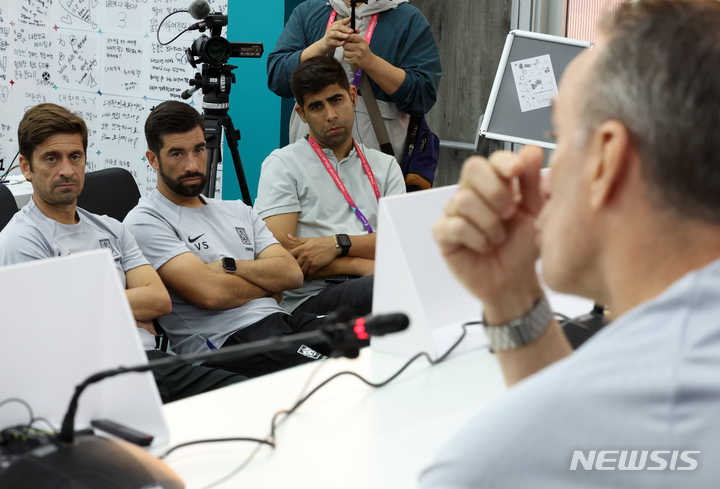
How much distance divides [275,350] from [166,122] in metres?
0.94

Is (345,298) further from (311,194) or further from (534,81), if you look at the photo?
(534,81)

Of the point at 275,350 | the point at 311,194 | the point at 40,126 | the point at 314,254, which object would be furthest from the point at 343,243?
the point at 40,126

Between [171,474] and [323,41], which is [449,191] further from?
[323,41]

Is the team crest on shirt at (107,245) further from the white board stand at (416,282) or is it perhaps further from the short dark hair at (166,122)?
the white board stand at (416,282)

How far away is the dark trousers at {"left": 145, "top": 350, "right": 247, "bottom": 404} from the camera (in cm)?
182

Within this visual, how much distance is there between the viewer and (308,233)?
9.07ft

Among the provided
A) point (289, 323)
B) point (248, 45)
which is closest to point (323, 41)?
point (248, 45)

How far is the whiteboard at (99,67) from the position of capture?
452 centimetres

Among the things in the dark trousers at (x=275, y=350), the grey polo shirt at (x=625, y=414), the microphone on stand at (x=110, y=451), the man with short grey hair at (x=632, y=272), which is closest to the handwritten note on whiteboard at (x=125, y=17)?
the dark trousers at (x=275, y=350)

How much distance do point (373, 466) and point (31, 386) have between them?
490 millimetres

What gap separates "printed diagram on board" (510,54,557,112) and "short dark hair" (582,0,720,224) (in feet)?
8.81

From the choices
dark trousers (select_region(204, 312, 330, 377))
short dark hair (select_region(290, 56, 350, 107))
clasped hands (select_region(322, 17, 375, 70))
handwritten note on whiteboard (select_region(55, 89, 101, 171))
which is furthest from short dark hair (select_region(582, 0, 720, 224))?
handwritten note on whiteboard (select_region(55, 89, 101, 171))

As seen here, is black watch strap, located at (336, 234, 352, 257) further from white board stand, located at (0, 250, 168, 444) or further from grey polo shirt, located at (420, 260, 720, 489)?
grey polo shirt, located at (420, 260, 720, 489)

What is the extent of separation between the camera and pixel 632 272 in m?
0.55
